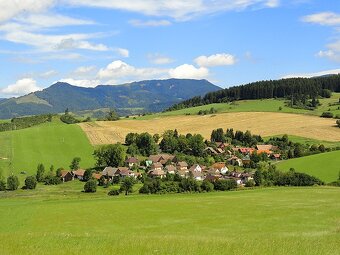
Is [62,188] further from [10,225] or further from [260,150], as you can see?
[260,150]

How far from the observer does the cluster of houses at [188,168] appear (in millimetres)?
103750

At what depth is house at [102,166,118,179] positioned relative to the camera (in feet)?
346

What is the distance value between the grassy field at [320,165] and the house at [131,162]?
37292 mm

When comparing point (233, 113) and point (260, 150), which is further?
point (233, 113)

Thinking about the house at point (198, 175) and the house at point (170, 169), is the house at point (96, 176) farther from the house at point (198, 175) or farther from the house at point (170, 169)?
the house at point (198, 175)

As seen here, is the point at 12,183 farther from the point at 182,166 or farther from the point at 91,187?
the point at 182,166

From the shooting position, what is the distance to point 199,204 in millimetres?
59781

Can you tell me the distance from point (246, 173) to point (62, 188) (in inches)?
1633

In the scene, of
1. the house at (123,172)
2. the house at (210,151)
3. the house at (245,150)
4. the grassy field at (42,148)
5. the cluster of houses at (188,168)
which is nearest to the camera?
the cluster of houses at (188,168)

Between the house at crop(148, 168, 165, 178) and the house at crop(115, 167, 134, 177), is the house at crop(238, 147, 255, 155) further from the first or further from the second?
the house at crop(115, 167, 134, 177)

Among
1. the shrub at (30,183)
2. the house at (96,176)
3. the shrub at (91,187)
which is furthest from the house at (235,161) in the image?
the shrub at (30,183)

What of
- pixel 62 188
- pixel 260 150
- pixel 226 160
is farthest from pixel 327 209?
pixel 260 150

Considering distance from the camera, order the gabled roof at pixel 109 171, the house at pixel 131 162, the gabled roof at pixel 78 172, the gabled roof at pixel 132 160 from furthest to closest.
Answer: the gabled roof at pixel 132 160
the house at pixel 131 162
the gabled roof at pixel 78 172
the gabled roof at pixel 109 171

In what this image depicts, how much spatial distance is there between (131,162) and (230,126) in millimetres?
58955
